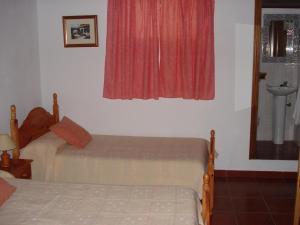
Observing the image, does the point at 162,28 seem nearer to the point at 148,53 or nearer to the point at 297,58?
the point at 148,53

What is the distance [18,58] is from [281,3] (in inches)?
154

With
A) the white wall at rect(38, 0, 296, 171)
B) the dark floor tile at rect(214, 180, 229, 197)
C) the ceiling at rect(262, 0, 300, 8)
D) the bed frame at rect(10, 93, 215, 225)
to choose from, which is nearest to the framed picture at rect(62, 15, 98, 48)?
the white wall at rect(38, 0, 296, 171)

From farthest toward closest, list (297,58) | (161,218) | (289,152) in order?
(297,58), (289,152), (161,218)

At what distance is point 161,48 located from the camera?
4266mm

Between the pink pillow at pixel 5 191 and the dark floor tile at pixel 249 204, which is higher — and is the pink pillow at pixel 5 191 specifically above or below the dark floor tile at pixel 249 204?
above

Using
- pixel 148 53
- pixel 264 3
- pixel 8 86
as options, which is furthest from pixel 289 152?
pixel 8 86

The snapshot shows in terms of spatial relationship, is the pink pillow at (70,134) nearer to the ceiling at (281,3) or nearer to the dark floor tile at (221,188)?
the dark floor tile at (221,188)

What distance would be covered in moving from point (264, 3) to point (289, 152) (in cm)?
229

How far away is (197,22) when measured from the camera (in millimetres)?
4172

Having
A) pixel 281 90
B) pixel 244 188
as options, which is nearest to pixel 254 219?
pixel 244 188

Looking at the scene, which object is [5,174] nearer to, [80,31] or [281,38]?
[80,31]

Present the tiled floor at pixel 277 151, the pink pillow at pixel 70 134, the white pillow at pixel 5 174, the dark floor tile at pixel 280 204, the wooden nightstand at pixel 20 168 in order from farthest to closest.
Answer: the tiled floor at pixel 277 151 < the pink pillow at pixel 70 134 < the dark floor tile at pixel 280 204 < the wooden nightstand at pixel 20 168 < the white pillow at pixel 5 174

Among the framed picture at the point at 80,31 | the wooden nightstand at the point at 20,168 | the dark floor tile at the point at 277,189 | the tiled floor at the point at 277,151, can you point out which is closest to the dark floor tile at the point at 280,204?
the dark floor tile at the point at 277,189

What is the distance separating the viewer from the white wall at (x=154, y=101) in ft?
14.3
